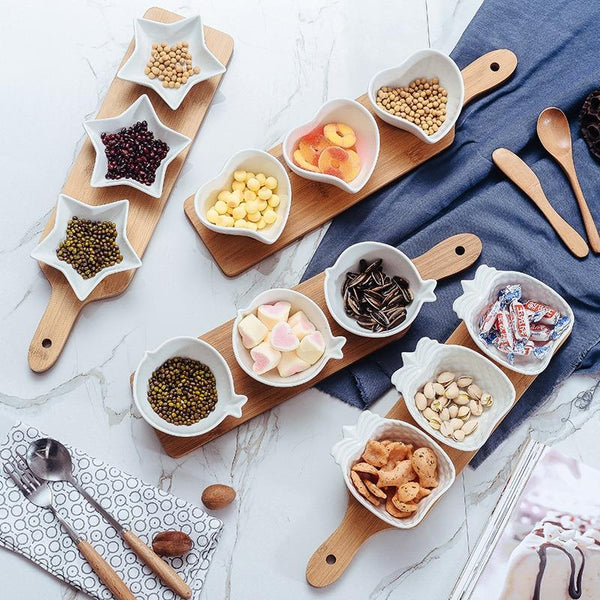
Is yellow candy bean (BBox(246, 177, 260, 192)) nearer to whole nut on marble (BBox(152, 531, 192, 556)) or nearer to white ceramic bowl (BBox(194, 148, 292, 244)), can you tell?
white ceramic bowl (BBox(194, 148, 292, 244))

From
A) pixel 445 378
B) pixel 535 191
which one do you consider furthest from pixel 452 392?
pixel 535 191

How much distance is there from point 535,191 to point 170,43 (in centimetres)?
95

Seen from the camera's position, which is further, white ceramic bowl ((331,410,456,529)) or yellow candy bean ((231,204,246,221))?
yellow candy bean ((231,204,246,221))

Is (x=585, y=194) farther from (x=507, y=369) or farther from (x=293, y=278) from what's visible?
(x=293, y=278)

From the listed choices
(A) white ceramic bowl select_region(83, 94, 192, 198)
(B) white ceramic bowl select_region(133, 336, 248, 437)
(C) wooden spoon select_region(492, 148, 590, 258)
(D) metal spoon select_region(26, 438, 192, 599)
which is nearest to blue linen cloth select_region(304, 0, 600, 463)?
(C) wooden spoon select_region(492, 148, 590, 258)

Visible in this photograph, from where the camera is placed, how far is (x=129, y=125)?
2107 mm

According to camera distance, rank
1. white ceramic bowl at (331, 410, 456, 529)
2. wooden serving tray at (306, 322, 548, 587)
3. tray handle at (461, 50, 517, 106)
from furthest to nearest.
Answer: tray handle at (461, 50, 517, 106)
wooden serving tray at (306, 322, 548, 587)
white ceramic bowl at (331, 410, 456, 529)

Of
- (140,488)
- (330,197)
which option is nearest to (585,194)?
(330,197)

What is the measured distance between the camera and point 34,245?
83.2 inches

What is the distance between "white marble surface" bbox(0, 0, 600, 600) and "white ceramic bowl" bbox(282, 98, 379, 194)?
0.32 ft

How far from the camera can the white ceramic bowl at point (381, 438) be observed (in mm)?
1928

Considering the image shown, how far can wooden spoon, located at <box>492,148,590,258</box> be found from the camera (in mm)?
2100

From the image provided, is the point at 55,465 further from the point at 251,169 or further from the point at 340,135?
the point at 340,135

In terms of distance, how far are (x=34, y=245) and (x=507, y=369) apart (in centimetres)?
115
